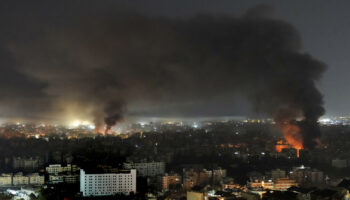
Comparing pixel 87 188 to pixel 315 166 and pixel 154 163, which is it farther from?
pixel 315 166

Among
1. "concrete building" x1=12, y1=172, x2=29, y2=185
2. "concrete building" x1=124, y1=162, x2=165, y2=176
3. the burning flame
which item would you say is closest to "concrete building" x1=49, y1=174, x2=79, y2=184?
"concrete building" x1=12, y1=172, x2=29, y2=185

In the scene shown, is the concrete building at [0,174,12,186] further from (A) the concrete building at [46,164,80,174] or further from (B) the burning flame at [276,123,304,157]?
(B) the burning flame at [276,123,304,157]

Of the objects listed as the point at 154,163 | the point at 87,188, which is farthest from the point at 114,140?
the point at 87,188

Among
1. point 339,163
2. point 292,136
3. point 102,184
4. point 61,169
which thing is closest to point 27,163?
point 61,169

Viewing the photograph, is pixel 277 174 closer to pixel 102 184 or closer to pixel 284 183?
pixel 284 183

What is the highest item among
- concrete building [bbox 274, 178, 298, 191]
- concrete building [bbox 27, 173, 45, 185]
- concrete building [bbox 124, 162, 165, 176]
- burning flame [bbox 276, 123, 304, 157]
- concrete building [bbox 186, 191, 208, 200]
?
burning flame [bbox 276, 123, 304, 157]
